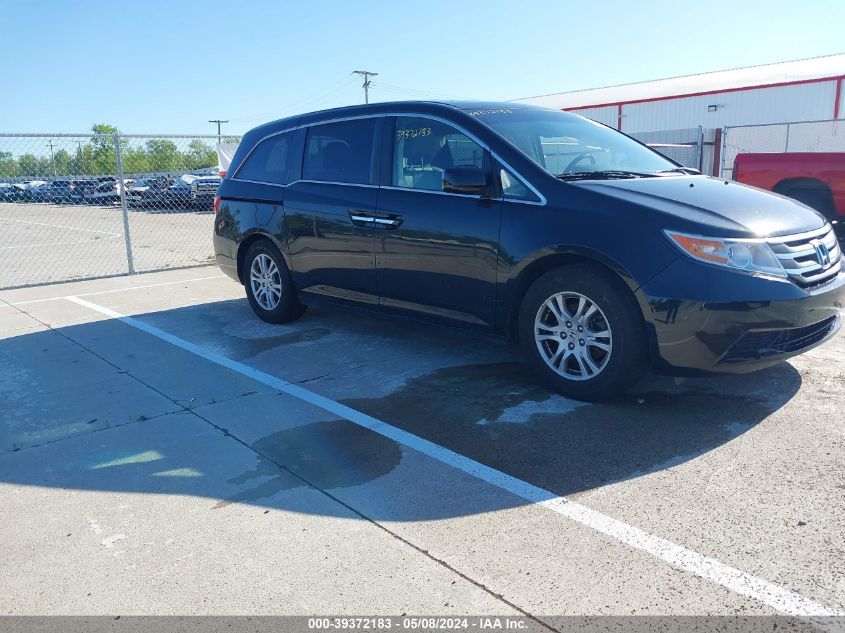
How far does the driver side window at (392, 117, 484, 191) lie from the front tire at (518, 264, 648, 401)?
1.04 meters

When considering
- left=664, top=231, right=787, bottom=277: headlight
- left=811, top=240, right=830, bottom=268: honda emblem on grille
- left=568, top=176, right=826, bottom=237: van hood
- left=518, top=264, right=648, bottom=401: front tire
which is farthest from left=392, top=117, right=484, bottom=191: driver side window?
left=811, top=240, right=830, bottom=268: honda emblem on grille

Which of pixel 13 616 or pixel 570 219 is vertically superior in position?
pixel 570 219

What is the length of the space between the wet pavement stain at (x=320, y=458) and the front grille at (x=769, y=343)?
1.94 m

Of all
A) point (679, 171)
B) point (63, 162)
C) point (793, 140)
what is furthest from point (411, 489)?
point (793, 140)

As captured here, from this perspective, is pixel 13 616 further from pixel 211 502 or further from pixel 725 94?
pixel 725 94

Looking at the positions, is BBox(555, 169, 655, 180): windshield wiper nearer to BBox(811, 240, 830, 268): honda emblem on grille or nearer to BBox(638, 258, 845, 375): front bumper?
BBox(638, 258, 845, 375): front bumper

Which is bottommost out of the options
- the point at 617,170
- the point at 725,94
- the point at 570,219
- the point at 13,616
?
the point at 13,616

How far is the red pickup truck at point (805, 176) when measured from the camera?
34.7 feet

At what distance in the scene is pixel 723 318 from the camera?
375 centimetres

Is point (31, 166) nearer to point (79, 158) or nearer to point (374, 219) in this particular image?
point (79, 158)

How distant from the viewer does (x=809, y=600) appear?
2.44 metres

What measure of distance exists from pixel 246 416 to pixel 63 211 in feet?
87.6

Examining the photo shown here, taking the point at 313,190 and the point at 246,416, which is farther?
the point at 313,190

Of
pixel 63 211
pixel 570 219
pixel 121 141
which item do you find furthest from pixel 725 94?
pixel 63 211
